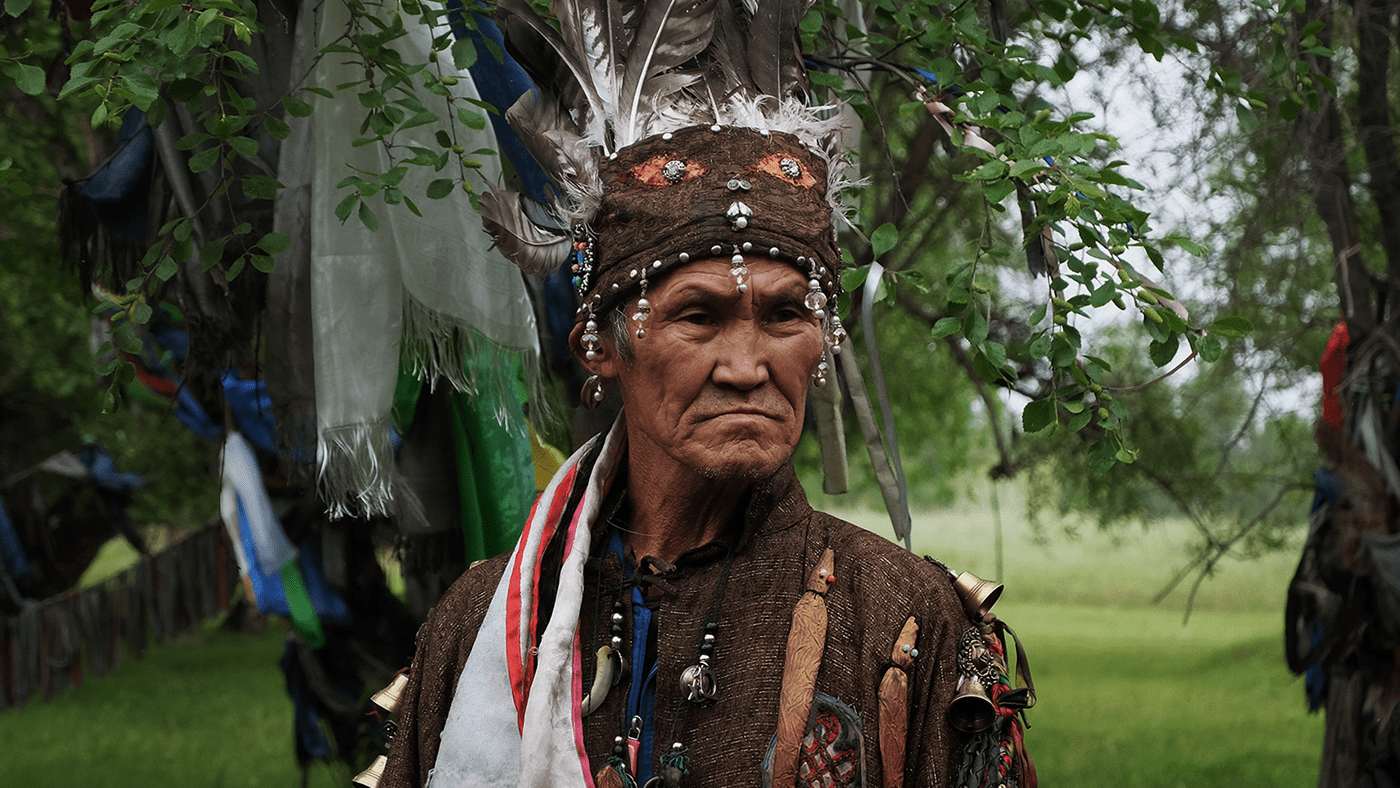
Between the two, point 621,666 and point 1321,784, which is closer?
point 621,666

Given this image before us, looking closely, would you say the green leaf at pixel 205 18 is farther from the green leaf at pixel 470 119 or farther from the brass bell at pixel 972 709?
the brass bell at pixel 972 709

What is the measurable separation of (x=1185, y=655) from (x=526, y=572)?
14.8 metres

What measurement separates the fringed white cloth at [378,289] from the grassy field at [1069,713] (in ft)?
7.71

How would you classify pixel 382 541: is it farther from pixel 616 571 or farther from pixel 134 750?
pixel 134 750

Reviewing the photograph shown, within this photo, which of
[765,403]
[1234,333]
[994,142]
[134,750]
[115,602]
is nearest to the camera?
[765,403]

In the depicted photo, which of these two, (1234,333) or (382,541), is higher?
(1234,333)

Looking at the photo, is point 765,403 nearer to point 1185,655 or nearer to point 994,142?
point 994,142

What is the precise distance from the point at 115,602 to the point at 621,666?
8.18m

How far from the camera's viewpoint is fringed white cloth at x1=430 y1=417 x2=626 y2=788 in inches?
68.4

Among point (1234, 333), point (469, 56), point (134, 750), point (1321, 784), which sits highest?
point (469, 56)

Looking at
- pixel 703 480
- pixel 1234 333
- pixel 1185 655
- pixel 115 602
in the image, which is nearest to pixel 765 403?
pixel 703 480

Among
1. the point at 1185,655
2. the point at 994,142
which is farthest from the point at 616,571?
the point at 1185,655

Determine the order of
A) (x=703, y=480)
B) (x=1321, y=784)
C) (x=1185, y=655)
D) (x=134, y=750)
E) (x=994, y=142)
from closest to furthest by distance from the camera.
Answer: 1. (x=703, y=480)
2. (x=994, y=142)
3. (x=1321, y=784)
4. (x=134, y=750)
5. (x=1185, y=655)

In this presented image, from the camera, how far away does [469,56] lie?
8.16ft
